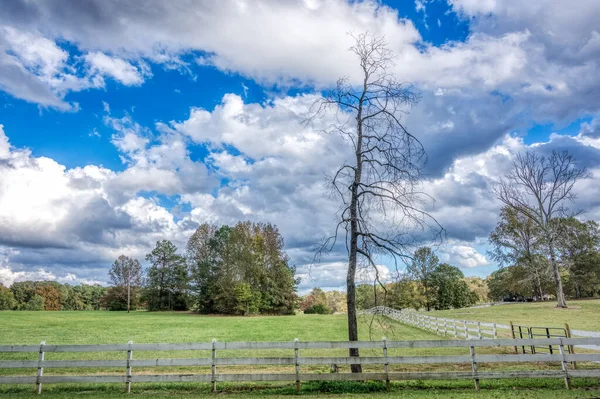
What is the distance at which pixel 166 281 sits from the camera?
75.4 metres

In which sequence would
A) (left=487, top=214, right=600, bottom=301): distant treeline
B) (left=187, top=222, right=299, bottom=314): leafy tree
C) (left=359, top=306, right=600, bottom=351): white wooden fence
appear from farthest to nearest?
(left=187, top=222, right=299, bottom=314): leafy tree, (left=487, top=214, right=600, bottom=301): distant treeline, (left=359, top=306, right=600, bottom=351): white wooden fence

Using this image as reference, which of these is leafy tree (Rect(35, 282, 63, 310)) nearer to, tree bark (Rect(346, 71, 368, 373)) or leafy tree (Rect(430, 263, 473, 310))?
leafy tree (Rect(430, 263, 473, 310))

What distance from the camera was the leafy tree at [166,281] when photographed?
74.3 m

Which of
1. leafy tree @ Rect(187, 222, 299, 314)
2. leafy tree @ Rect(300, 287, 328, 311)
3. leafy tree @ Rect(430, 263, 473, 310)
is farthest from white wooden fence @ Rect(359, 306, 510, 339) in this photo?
leafy tree @ Rect(300, 287, 328, 311)

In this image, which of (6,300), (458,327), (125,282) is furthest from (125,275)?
(458,327)

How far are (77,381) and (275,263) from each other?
54.9 metres

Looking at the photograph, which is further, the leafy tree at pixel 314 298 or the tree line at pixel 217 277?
the leafy tree at pixel 314 298

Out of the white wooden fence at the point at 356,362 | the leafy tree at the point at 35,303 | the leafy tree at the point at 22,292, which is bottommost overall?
the white wooden fence at the point at 356,362

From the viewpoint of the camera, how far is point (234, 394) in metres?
10.6

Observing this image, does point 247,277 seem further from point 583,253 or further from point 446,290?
point 583,253

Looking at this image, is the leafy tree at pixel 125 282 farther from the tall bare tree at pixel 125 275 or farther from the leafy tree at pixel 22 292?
the leafy tree at pixel 22 292

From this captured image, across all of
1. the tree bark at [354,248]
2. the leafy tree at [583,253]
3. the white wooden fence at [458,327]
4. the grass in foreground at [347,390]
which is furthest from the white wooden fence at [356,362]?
the leafy tree at [583,253]

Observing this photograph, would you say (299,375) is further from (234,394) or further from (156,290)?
(156,290)

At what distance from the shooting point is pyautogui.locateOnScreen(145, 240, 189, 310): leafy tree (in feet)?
244
